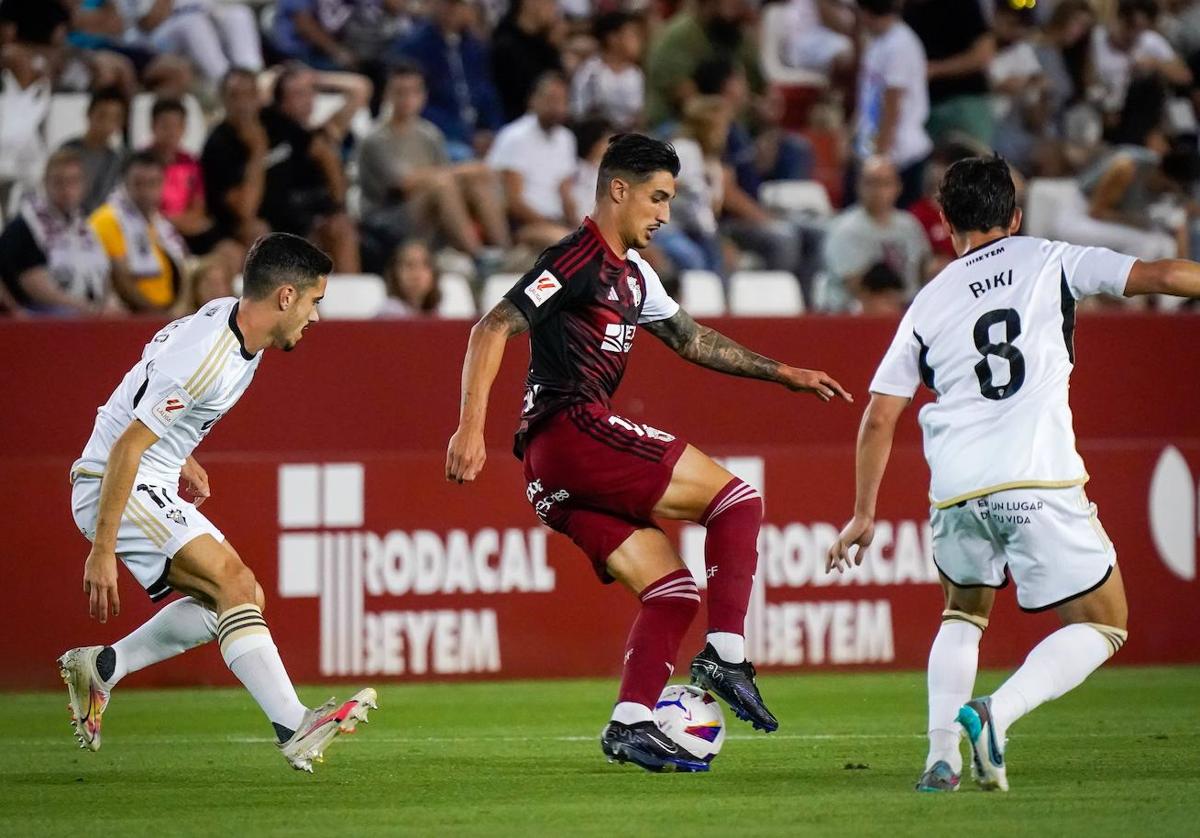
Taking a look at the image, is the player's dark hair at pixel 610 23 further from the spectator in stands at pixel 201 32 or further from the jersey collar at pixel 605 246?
the jersey collar at pixel 605 246

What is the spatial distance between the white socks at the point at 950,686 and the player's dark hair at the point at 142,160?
7873 mm

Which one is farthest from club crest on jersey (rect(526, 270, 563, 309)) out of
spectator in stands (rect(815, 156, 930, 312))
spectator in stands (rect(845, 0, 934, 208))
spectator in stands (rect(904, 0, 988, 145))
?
spectator in stands (rect(904, 0, 988, 145))

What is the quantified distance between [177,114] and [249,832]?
8.36 metres

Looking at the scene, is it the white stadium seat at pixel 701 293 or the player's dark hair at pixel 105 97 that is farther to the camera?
the white stadium seat at pixel 701 293

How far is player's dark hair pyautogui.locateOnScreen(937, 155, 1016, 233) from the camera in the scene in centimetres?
626

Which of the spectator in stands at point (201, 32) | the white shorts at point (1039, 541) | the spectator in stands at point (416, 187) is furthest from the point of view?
the spectator in stands at point (201, 32)

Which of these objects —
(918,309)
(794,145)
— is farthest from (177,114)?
(918,309)

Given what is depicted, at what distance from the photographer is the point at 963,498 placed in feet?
20.3

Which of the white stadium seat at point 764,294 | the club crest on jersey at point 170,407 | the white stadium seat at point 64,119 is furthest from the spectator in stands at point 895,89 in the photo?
the club crest on jersey at point 170,407

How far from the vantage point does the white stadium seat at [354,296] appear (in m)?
12.7

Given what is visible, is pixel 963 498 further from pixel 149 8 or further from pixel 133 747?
pixel 149 8

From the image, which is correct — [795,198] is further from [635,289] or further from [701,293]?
[635,289]

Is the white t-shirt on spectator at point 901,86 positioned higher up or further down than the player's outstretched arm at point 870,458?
higher up

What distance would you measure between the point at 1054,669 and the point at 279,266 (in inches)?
115
